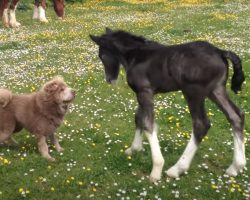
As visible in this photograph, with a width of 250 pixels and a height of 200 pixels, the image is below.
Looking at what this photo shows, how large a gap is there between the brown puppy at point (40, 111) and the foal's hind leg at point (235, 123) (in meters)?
3.40

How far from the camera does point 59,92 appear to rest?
33.7 feet

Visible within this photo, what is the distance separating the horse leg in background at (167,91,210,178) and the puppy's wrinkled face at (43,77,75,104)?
9.17ft

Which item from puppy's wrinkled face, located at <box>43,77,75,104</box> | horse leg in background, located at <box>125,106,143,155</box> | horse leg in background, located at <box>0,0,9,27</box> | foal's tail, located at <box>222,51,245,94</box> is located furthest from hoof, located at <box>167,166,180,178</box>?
horse leg in background, located at <box>0,0,9,27</box>

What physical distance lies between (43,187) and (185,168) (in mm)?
3048

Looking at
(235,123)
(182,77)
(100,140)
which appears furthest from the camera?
(100,140)

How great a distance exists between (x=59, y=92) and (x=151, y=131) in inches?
97.8

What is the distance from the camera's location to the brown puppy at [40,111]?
33.7 ft

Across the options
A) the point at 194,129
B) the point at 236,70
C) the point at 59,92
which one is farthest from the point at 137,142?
the point at 236,70

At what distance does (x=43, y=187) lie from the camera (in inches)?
352

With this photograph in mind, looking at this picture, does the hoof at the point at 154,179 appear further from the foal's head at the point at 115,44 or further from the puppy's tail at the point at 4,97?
the puppy's tail at the point at 4,97

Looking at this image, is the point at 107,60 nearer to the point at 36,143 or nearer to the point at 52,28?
the point at 36,143

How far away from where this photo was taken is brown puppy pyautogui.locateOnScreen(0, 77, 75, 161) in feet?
33.7

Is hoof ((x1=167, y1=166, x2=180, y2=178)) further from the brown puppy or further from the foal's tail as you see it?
the brown puppy

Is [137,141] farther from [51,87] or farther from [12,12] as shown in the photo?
[12,12]
